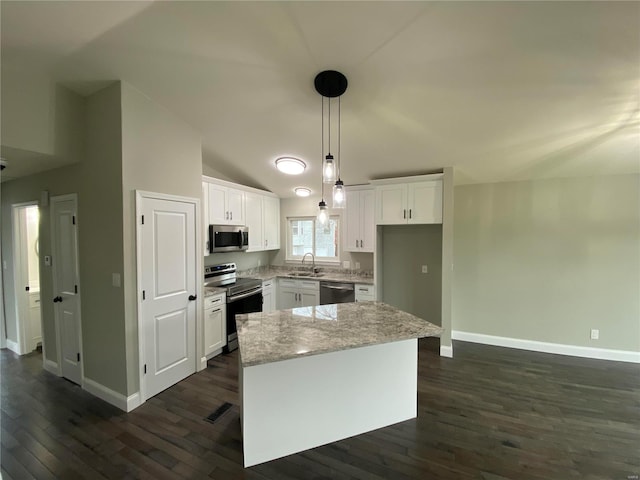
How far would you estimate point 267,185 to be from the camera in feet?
16.3

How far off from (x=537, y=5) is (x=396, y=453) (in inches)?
125

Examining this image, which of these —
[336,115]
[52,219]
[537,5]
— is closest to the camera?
[537,5]

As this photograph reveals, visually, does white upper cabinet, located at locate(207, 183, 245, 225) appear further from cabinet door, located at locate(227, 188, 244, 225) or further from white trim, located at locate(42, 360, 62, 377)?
white trim, located at locate(42, 360, 62, 377)

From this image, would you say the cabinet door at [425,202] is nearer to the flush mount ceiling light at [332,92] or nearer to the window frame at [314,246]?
the window frame at [314,246]

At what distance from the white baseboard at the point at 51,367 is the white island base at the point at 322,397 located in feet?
9.24

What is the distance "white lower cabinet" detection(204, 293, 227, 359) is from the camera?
3494 millimetres

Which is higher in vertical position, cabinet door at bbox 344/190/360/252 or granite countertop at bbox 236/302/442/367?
cabinet door at bbox 344/190/360/252

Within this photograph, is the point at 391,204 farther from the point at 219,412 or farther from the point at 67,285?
the point at 67,285

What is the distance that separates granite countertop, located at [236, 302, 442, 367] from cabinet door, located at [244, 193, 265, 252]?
2.43 metres

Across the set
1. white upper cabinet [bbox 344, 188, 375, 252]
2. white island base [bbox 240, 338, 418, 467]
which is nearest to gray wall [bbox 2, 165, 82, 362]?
white island base [bbox 240, 338, 418, 467]

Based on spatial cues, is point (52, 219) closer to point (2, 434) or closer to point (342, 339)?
point (2, 434)

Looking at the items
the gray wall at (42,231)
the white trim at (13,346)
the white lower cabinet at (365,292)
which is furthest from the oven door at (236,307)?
the white trim at (13,346)

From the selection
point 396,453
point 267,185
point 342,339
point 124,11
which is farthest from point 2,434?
point 267,185

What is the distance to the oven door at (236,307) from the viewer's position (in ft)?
12.6
